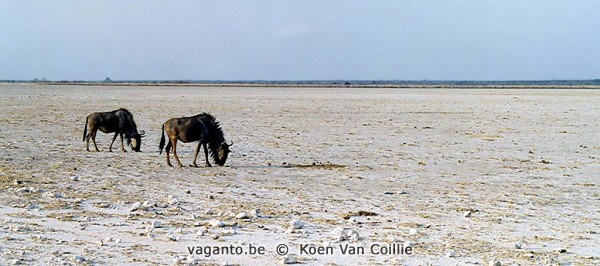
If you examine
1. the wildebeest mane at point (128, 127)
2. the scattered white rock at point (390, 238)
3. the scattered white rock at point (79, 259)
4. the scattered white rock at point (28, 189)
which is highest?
the wildebeest mane at point (128, 127)

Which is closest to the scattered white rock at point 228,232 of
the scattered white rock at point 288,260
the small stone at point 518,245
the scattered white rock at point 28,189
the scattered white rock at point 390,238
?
the scattered white rock at point 288,260

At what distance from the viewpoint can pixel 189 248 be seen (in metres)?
7.82

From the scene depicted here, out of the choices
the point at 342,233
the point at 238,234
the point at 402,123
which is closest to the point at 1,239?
the point at 238,234

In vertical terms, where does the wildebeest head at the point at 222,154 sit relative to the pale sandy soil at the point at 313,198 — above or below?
above

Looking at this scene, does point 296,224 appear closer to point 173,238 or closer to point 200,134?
point 173,238

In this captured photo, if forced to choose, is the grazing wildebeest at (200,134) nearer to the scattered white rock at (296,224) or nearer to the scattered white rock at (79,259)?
the scattered white rock at (296,224)

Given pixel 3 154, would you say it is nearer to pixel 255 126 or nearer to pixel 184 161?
pixel 184 161

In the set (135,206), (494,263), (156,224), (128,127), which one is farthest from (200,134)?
(494,263)

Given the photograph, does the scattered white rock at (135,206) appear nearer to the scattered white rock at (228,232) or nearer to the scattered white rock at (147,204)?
the scattered white rock at (147,204)

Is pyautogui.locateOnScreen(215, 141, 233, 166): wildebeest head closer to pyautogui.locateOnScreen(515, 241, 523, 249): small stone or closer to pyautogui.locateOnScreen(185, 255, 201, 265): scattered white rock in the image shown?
pyautogui.locateOnScreen(185, 255, 201, 265): scattered white rock

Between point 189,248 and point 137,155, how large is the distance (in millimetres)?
9302

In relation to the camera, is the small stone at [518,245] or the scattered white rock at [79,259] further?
the small stone at [518,245]

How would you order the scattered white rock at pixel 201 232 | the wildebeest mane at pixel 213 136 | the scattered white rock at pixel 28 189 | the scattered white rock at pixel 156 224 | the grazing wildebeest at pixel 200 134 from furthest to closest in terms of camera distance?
1. the wildebeest mane at pixel 213 136
2. the grazing wildebeest at pixel 200 134
3. the scattered white rock at pixel 28 189
4. the scattered white rock at pixel 156 224
5. the scattered white rock at pixel 201 232

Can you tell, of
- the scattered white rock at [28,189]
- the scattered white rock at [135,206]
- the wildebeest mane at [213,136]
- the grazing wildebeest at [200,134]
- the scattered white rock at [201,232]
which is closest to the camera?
the scattered white rock at [201,232]
